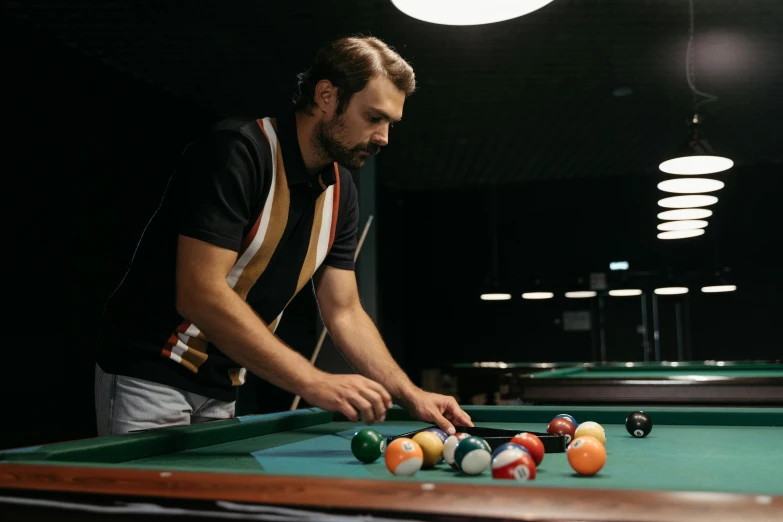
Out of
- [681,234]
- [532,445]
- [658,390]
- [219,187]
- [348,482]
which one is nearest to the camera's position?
[348,482]

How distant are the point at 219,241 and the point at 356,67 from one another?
562mm

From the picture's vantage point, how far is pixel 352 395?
1.40 metres

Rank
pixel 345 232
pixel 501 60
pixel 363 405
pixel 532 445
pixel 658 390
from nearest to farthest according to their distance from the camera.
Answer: pixel 532 445 → pixel 363 405 → pixel 345 232 → pixel 658 390 → pixel 501 60

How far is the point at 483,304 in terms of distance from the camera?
10.4m

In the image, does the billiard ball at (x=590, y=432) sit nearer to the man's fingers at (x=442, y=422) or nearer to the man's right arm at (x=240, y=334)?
the man's fingers at (x=442, y=422)

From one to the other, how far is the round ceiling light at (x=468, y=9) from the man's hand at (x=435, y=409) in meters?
1.03

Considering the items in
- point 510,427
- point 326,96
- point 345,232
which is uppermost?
point 326,96

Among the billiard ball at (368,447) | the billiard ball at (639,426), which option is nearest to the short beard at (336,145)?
the billiard ball at (368,447)

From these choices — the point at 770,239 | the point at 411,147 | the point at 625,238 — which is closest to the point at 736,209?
the point at 770,239

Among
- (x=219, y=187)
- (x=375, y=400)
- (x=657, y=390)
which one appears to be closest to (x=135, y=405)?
(x=219, y=187)

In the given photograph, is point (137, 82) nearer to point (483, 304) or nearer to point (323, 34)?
point (323, 34)

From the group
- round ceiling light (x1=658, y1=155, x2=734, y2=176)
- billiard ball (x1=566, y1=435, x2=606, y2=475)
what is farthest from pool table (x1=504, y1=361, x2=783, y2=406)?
billiard ball (x1=566, y1=435, x2=606, y2=475)

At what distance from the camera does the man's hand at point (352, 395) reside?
1.40 metres

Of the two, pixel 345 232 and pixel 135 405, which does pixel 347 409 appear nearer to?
pixel 135 405
